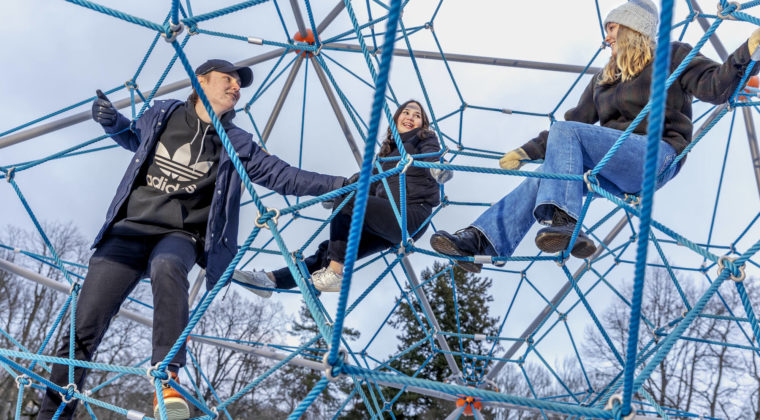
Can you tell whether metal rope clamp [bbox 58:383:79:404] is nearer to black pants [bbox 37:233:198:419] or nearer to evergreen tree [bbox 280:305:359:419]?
black pants [bbox 37:233:198:419]

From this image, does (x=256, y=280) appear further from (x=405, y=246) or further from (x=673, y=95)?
(x=673, y=95)

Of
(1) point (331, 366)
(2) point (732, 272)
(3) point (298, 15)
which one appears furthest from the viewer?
(3) point (298, 15)

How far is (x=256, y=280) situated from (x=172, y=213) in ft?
4.22

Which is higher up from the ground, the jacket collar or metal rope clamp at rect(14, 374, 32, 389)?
the jacket collar

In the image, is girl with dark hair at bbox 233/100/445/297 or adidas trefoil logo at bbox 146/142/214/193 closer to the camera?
adidas trefoil logo at bbox 146/142/214/193

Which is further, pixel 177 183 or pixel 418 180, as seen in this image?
pixel 418 180

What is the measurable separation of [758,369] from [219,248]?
1464 centimetres

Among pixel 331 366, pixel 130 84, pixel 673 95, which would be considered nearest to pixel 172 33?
pixel 331 366

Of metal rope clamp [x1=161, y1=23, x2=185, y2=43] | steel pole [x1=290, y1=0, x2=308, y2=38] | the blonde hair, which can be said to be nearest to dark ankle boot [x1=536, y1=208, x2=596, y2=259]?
the blonde hair

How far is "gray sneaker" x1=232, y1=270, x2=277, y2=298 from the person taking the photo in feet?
11.4

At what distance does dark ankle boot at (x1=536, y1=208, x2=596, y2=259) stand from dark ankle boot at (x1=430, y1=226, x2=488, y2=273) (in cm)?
39

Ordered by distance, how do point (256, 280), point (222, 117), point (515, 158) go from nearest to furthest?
1. point (222, 117)
2. point (515, 158)
3. point (256, 280)

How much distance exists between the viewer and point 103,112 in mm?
2680

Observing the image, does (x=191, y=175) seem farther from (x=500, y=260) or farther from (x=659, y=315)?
(x=659, y=315)
